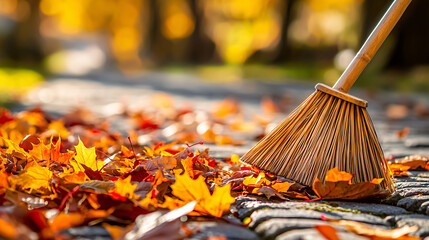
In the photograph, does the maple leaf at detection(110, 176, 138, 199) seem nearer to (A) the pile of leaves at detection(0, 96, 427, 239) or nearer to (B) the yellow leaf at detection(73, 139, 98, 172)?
(A) the pile of leaves at detection(0, 96, 427, 239)

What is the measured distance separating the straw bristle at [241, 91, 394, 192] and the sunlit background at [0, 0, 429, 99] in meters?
5.06

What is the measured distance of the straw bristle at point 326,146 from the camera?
1.82 metres

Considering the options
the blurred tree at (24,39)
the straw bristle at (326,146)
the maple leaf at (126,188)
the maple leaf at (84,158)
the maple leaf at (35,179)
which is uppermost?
the straw bristle at (326,146)

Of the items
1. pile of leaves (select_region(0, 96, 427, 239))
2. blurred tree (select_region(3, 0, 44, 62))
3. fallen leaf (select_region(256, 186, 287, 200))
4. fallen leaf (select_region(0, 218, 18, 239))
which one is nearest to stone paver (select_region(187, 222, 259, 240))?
pile of leaves (select_region(0, 96, 427, 239))

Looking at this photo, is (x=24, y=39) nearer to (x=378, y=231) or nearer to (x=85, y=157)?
(x=85, y=157)

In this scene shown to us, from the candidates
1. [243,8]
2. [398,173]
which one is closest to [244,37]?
[243,8]

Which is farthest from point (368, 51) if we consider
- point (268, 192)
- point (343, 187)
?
point (268, 192)

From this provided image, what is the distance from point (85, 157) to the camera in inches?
69.4

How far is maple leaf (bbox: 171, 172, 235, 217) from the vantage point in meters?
1.49

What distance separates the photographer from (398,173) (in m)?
2.28

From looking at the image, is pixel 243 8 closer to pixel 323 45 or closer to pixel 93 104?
pixel 323 45

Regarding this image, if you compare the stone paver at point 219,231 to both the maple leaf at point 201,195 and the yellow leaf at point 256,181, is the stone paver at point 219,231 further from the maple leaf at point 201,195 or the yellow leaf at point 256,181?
the yellow leaf at point 256,181

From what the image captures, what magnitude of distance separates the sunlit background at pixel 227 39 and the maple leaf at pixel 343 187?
17.3 feet

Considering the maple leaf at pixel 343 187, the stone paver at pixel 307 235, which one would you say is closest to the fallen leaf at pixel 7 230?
the stone paver at pixel 307 235
